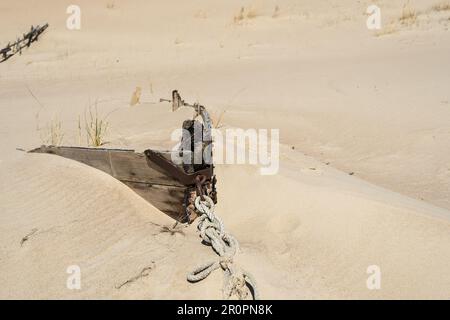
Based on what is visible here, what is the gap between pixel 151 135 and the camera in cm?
419

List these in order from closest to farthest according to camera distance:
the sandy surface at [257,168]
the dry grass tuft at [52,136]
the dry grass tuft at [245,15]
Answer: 1. the sandy surface at [257,168]
2. the dry grass tuft at [52,136]
3. the dry grass tuft at [245,15]

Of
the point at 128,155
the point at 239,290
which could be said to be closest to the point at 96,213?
the point at 128,155

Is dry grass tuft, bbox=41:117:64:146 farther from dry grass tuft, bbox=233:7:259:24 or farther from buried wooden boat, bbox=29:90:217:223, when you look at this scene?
dry grass tuft, bbox=233:7:259:24

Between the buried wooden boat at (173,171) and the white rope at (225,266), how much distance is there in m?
0.25

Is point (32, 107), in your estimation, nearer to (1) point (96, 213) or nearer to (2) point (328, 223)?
(1) point (96, 213)

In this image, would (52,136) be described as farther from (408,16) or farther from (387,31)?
(408,16)

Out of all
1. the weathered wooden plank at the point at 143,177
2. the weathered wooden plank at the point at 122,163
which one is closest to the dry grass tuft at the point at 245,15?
the weathered wooden plank at the point at 122,163

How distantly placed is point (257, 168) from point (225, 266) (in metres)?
1.11

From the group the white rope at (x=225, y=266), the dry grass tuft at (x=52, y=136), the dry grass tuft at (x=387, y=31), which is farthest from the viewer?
the dry grass tuft at (x=387, y=31)

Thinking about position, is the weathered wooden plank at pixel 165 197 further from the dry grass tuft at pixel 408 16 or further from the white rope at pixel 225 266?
the dry grass tuft at pixel 408 16

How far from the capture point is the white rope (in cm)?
205

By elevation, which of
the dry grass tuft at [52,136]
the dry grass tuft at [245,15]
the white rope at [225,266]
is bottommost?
the white rope at [225,266]

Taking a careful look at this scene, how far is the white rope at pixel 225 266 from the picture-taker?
2055 mm
